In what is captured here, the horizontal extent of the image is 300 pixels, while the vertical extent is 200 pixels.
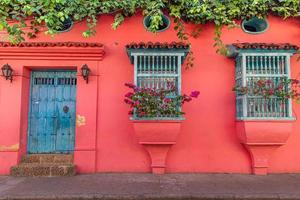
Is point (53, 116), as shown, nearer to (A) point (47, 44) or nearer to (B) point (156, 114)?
(A) point (47, 44)

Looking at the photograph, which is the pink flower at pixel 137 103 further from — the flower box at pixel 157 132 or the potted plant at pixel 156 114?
the flower box at pixel 157 132

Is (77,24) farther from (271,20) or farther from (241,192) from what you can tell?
(241,192)

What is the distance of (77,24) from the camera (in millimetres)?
6469

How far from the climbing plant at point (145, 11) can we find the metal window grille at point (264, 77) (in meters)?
0.73

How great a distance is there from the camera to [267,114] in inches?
230

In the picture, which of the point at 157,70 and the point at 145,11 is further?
the point at 157,70

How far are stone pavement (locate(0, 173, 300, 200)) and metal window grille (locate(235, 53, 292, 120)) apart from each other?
57.6 inches

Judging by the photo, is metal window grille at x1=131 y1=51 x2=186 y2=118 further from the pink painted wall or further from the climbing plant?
the climbing plant

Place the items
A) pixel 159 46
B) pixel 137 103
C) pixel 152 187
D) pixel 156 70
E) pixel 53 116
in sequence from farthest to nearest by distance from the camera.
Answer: pixel 53 116 → pixel 156 70 → pixel 159 46 → pixel 137 103 → pixel 152 187

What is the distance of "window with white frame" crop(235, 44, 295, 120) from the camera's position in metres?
5.80

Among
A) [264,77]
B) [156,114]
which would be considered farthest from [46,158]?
[264,77]

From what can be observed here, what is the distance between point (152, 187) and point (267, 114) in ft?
10.3

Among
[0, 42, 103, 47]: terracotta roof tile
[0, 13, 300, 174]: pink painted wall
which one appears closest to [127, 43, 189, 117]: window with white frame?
[0, 13, 300, 174]: pink painted wall

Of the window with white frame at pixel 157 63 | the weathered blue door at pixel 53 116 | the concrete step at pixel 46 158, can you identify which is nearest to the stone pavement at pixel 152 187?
the concrete step at pixel 46 158
